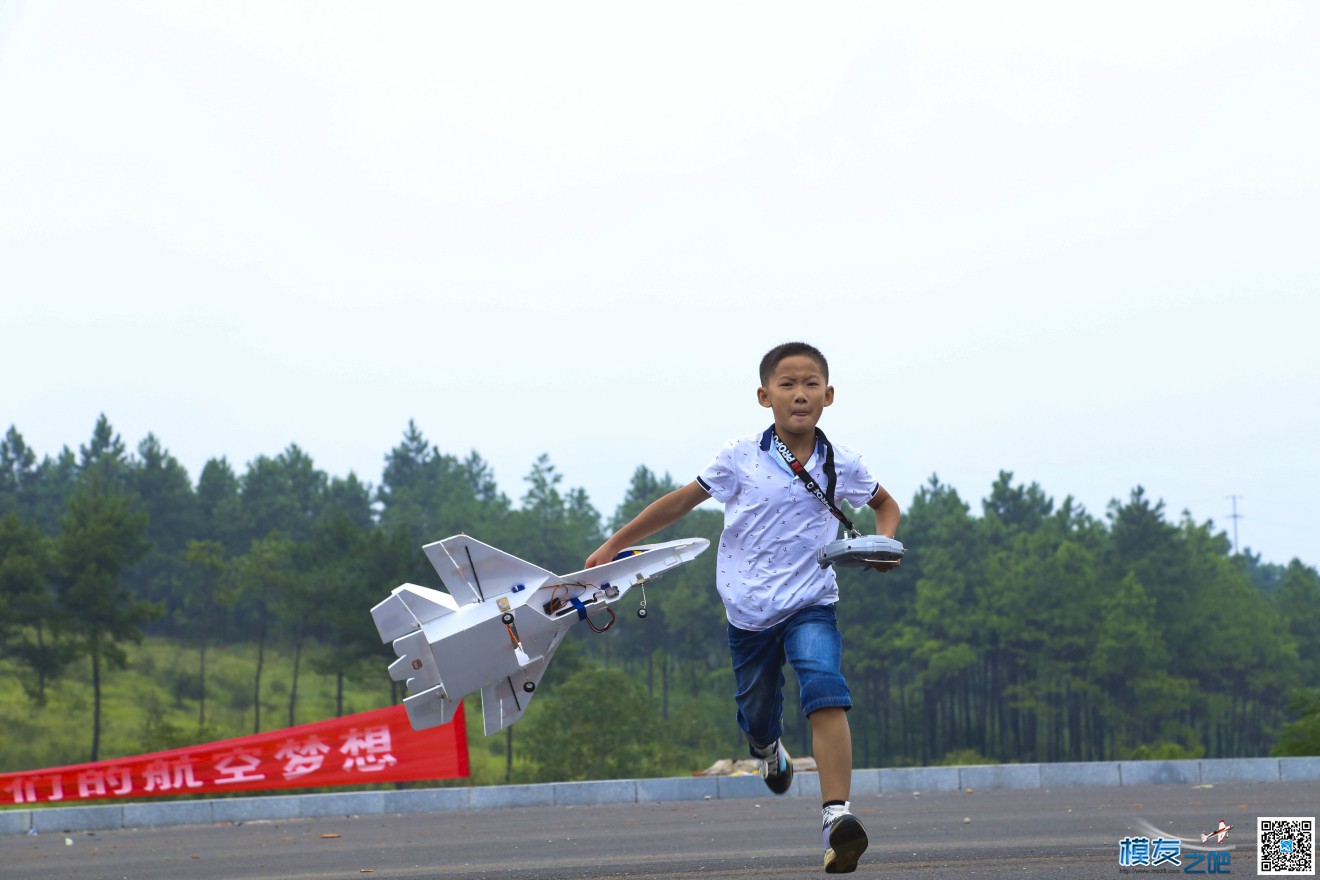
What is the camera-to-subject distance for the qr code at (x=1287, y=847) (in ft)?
20.6

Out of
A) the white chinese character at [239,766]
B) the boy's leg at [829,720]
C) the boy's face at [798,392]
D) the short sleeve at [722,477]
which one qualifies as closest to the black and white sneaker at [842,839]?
the boy's leg at [829,720]

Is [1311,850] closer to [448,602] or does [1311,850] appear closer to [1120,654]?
[448,602]

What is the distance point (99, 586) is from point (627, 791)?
1861 inches

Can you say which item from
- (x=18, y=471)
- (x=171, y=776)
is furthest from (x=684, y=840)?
(x=18, y=471)

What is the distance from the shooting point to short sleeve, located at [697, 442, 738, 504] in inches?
251

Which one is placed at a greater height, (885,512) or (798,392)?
(798,392)

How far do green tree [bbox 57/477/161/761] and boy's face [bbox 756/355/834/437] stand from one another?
175ft

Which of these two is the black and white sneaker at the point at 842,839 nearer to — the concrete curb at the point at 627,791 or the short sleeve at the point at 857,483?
the short sleeve at the point at 857,483

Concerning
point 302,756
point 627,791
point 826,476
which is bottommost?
point 627,791

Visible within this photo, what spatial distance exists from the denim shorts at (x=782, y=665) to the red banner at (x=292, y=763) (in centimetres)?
904

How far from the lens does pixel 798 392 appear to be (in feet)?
20.5

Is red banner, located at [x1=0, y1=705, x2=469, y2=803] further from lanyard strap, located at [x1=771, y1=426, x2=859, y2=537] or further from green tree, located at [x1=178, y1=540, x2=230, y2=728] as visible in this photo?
green tree, located at [x1=178, y1=540, x2=230, y2=728]

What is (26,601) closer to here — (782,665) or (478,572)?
(478,572)

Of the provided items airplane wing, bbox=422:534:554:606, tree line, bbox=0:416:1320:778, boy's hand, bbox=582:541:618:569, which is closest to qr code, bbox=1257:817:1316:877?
boy's hand, bbox=582:541:618:569
